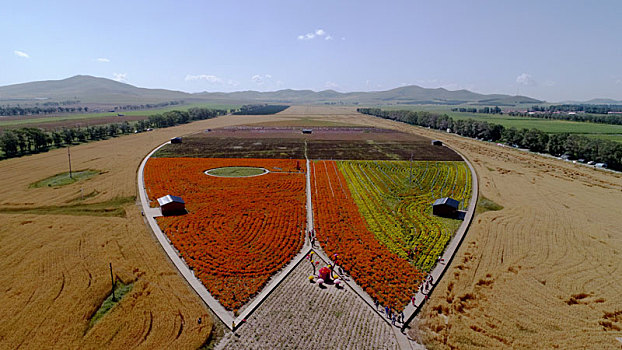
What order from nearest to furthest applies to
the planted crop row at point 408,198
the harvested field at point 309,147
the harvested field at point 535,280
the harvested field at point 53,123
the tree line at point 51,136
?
the harvested field at point 535,280, the planted crop row at point 408,198, the tree line at point 51,136, the harvested field at point 309,147, the harvested field at point 53,123

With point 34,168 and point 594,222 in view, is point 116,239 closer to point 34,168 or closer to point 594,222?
point 34,168

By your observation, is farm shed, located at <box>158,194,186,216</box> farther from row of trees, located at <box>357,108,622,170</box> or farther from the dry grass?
row of trees, located at <box>357,108,622,170</box>

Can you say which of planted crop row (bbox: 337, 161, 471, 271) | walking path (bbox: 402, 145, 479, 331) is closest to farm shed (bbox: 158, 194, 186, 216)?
planted crop row (bbox: 337, 161, 471, 271)

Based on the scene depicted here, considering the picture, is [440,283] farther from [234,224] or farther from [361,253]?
[234,224]

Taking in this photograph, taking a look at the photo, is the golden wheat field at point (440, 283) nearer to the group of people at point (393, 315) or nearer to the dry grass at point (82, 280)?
the dry grass at point (82, 280)

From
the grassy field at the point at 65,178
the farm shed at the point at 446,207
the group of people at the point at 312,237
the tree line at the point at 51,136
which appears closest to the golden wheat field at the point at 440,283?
the farm shed at the point at 446,207

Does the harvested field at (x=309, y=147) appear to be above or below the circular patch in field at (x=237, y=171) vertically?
above
